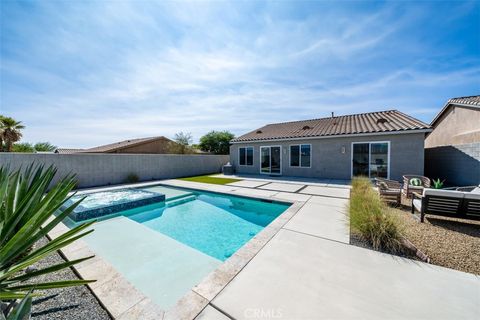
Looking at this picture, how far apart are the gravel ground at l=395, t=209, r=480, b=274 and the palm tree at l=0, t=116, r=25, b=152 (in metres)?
23.1

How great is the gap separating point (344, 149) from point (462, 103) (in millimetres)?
5929

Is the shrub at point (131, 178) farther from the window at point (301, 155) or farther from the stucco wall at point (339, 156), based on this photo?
the window at point (301, 155)

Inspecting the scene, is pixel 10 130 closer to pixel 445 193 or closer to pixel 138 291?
pixel 138 291

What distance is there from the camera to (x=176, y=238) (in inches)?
202

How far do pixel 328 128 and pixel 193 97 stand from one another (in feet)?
31.1

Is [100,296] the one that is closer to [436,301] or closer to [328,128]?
[436,301]

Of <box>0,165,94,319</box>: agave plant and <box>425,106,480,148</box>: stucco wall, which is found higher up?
<box>425,106,480,148</box>: stucco wall

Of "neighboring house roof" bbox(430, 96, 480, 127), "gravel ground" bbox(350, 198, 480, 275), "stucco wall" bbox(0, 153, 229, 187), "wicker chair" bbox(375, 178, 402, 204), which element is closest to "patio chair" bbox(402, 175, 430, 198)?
"wicker chair" bbox(375, 178, 402, 204)

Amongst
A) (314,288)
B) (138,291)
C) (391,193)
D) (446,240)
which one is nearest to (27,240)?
(138,291)

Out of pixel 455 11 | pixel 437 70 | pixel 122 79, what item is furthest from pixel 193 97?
pixel 437 70

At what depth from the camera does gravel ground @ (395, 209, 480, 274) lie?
307cm

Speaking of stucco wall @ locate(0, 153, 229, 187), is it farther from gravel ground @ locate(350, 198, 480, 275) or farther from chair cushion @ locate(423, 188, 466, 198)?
chair cushion @ locate(423, 188, 466, 198)

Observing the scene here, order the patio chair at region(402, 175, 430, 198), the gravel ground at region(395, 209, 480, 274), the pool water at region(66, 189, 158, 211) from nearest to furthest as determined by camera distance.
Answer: the gravel ground at region(395, 209, 480, 274), the pool water at region(66, 189, 158, 211), the patio chair at region(402, 175, 430, 198)

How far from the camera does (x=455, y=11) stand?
5.93 m
